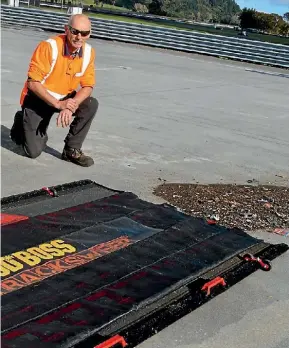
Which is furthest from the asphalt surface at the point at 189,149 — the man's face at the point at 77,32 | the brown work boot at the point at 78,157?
the man's face at the point at 77,32

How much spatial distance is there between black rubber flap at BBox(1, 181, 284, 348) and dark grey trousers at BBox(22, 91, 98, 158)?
3.83 ft

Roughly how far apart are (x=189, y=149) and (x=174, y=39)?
16.0 metres

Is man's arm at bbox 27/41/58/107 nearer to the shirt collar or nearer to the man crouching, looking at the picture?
the man crouching

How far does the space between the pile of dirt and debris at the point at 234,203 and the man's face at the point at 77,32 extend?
5.37 feet

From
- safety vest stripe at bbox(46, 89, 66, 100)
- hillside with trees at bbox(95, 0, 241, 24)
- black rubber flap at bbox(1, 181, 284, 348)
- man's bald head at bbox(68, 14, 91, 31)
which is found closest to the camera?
black rubber flap at bbox(1, 181, 284, 348)

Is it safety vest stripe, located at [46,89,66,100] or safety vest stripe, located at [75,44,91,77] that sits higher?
safety vest stripe, located at [75,44,91,77]

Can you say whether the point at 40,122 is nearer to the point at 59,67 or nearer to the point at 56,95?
the point at 56,95

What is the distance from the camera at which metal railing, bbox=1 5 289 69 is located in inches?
797

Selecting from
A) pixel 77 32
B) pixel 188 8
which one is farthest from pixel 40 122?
pixel 188 8

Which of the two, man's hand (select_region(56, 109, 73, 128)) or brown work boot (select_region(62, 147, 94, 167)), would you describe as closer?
man's hand (select_region(56, 109, 73, 128))

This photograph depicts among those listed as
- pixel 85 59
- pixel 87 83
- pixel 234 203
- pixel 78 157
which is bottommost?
pixel 234 203

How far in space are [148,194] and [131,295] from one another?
2.14 m

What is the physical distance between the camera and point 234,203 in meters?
5.12

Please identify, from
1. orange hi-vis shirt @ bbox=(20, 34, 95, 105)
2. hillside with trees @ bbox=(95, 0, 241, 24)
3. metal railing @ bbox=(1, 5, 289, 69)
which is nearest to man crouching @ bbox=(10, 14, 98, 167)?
orange hi-vis shirt @ bbox=(20, 34, 95, 105)
